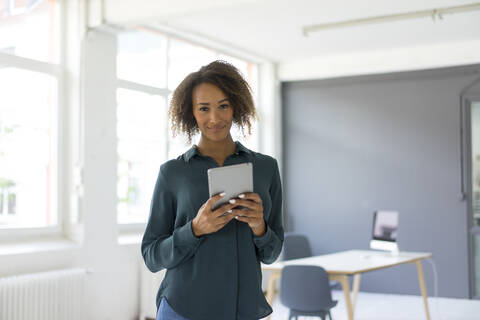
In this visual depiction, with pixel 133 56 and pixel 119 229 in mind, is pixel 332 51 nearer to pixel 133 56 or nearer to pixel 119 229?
pixel 133 56

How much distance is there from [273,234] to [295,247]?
3.96 meters

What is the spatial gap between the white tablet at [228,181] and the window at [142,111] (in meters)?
3.84

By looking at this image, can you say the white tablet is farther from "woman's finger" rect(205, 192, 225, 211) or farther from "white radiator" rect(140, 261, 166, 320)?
"white radiator" rect(140, 261, 166, 320)

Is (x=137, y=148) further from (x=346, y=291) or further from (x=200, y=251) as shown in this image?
(x=200, y=251)

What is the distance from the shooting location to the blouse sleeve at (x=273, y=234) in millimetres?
1461

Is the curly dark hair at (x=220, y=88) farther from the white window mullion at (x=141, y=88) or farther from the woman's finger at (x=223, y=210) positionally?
the white window mullion at (x=141, y=88)

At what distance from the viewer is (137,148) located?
557cm

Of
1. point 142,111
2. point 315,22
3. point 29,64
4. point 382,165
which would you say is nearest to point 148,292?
point 142,111

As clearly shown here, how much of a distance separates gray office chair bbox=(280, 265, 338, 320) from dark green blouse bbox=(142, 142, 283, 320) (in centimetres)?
239

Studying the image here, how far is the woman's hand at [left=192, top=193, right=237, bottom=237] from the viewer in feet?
4.41

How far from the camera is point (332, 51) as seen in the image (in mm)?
6891

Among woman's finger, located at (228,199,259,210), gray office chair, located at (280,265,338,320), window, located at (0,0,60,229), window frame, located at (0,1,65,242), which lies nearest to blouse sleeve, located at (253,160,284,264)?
woman's finger, located at (228,199,259,210)

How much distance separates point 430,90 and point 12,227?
4.89 meters

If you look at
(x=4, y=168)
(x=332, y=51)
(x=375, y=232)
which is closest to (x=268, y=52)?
(x=332, y=51)
